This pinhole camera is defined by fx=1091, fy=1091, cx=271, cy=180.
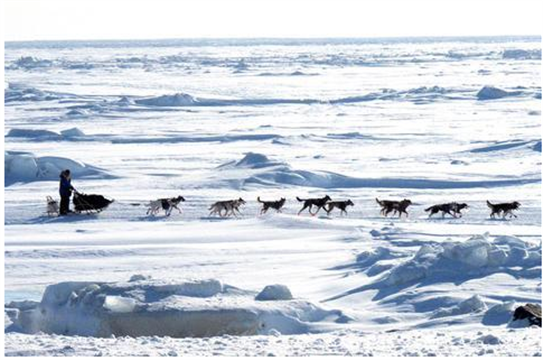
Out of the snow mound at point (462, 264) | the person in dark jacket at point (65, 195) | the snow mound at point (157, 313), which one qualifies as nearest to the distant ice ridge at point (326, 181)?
the person in dark jacket at point (65, 195)

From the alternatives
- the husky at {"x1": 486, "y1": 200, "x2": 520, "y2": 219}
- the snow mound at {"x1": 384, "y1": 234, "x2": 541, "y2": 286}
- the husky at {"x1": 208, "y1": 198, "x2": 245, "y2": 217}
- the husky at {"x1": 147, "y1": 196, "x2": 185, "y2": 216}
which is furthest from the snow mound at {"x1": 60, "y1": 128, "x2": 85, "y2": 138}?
the snow mound at {"x1": 384, "y1": 234, "x2": 541, "y2": 286}

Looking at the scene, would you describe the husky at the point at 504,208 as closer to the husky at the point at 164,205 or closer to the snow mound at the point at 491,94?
the husky at the point at 164,205

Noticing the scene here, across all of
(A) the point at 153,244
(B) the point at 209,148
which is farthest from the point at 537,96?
(A) the point at 153,244

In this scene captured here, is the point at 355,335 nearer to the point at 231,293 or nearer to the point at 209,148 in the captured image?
the point at 231,293

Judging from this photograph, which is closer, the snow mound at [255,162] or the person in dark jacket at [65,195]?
the person in dark jacket at [65,195]

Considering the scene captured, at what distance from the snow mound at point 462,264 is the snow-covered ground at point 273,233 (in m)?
0.02

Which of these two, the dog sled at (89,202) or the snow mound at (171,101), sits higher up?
the dog sled at (89,202)

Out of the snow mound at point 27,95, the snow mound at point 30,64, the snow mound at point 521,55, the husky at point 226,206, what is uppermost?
the snow mound at point 521,55

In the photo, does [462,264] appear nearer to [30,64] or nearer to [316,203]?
[316,203]

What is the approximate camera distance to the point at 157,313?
8781 mm

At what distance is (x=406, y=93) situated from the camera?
1603 inches

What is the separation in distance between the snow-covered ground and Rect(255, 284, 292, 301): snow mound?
27mm

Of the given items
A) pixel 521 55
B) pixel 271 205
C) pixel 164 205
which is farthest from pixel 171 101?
pixel 521 55

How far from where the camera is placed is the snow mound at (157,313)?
8742mm
